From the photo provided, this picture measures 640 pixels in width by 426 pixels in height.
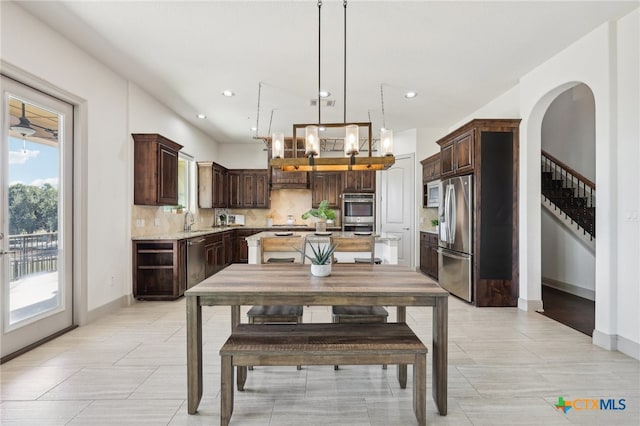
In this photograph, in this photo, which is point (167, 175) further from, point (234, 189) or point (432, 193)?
point (432, 193)

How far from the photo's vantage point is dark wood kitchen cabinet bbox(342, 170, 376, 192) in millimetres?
7598

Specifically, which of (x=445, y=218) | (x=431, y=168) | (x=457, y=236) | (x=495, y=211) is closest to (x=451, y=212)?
(x=445, y=218)

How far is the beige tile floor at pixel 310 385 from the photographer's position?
198 centimetres

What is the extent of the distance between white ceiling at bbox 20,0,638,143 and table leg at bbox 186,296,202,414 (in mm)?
2453

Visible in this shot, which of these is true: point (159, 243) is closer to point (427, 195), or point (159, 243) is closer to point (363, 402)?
point (363, 402)

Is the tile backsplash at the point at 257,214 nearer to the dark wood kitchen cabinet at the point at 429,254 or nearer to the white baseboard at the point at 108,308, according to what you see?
the white baseboard at the point at 108,308

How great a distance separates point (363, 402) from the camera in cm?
213

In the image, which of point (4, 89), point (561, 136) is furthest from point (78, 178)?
point (561, 136)

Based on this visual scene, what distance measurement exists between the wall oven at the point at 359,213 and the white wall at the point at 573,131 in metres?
3.48

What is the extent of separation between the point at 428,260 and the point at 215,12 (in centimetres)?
515

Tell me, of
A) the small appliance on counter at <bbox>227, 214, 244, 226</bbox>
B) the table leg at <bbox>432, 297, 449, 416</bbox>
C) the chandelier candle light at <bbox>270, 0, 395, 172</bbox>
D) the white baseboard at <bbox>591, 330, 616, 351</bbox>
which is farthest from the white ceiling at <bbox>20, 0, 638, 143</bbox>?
the small appliance on counter at <bbox>227, 214, 244, 226</bbox>

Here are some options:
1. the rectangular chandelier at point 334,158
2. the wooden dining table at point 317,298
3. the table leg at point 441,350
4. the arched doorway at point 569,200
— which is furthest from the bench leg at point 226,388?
the arched doorway at point 569,200

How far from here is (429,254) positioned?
6117 mm

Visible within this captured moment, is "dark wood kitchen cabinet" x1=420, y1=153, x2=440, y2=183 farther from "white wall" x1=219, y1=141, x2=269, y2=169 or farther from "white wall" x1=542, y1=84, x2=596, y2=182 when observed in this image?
"white wall" x1=219, y1=141, x2=269, y2=169
